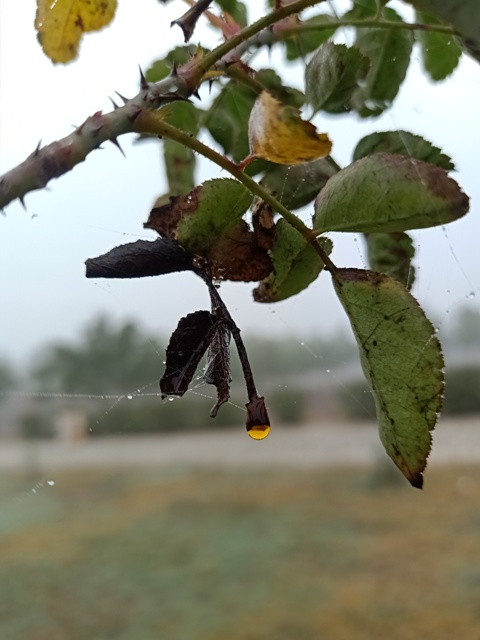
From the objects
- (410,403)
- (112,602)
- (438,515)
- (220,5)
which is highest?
(220,5)

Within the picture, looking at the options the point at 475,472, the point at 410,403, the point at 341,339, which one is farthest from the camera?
the point at 475,472

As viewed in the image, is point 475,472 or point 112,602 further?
point 475,472

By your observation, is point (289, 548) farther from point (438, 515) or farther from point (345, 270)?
point (345, 270)

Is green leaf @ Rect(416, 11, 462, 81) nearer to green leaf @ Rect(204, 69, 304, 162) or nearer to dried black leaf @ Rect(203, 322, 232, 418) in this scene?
green leaf @ Rect(204, 69, 304, 162)

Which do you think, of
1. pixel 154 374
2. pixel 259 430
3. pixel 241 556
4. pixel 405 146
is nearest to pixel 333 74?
pixel 405 146

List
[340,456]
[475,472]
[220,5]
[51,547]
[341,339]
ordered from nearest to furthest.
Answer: [220,5] → [341,339] → [51,547] → [475,472] → [340,456]

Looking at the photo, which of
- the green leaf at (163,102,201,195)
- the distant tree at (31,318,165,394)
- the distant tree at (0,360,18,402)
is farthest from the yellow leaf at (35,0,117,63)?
the distant tree at (0,360,18,402)

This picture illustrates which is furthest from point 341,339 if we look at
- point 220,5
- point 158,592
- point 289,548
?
point 220,5

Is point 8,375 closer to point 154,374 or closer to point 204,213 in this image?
point 154,374
